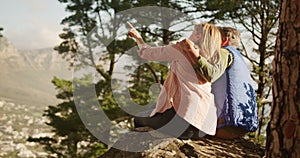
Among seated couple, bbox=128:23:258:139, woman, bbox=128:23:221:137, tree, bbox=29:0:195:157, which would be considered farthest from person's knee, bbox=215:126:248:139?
tree, bbox=29:0:195:157

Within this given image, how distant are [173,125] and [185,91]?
31cm

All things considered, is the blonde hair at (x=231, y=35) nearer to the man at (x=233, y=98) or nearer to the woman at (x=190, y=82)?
the man at (x=233, y=98)

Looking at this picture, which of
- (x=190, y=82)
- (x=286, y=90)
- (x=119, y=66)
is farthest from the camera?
(x=119, y=66)

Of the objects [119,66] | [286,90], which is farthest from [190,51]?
[119,66]

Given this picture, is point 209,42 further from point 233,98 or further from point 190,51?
point 233,98

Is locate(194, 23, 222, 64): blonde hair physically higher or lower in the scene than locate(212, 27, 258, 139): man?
higher

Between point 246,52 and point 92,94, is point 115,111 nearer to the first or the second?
point 92,94

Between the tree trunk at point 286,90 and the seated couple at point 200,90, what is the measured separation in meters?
1.51

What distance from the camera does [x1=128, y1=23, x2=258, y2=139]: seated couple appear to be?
3.70 metres

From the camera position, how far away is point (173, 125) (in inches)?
150

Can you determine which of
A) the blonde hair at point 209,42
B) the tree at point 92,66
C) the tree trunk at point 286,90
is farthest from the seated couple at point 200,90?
the tree at point 92,66

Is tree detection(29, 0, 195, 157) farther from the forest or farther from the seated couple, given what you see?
the seated couple

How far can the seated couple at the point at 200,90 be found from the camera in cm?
370

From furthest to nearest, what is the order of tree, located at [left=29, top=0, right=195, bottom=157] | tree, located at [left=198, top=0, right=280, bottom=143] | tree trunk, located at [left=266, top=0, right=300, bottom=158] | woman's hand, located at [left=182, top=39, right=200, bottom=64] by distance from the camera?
tree, located at [left=29, top=0, right=195, bottom=157], tree, located at [left=198, top=0, right=280, bottom=143], woman's hand, located at [left=182, top=39, right=200, bottom=64], tree trunk, located at [left=266, top=0, right=300, bottom=158]
